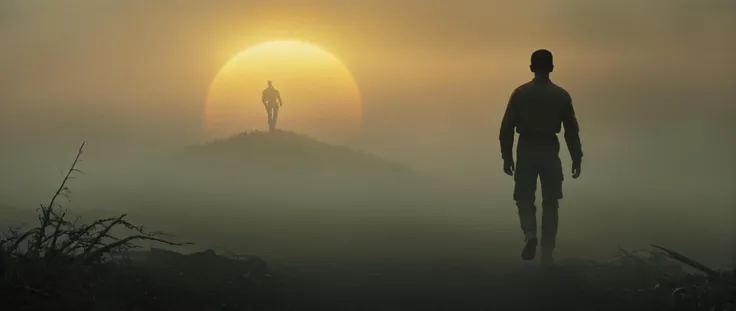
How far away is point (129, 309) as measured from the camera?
19.7 feet

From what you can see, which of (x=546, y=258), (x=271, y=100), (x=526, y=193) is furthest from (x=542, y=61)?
(x=271, y=100)

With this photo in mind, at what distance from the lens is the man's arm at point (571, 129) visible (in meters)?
9.09

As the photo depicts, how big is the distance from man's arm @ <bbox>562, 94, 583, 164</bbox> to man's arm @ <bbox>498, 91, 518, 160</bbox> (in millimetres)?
603

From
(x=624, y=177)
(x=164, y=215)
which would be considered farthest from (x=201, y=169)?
(x=624, y=177)

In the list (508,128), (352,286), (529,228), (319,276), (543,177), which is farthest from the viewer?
(508,128)

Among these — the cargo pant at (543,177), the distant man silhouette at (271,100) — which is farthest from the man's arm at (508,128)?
the distant man silhouette at (271,100)

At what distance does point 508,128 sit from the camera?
934 cm

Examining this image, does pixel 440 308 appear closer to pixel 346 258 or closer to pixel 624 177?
pixel 346 258

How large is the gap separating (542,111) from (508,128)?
20.7 inches

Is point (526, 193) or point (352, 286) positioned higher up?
point (526, 193)

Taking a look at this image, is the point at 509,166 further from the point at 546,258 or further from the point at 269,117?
the point at 269,117

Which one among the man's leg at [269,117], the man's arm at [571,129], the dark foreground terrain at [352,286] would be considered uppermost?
the man's leg at [269,117]

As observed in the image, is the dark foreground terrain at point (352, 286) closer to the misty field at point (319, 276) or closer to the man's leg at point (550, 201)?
the misty field at point (319, 276)

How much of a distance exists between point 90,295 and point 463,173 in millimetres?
54488
